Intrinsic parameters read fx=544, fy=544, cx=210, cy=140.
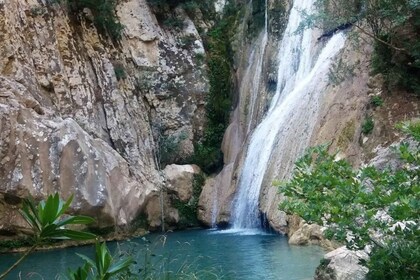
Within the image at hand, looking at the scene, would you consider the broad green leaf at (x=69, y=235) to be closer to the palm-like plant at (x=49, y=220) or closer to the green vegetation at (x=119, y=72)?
the palm-like plant at (x=49, y=220)

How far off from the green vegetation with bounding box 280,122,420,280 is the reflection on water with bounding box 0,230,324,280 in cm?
263

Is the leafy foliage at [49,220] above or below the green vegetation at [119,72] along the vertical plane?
below

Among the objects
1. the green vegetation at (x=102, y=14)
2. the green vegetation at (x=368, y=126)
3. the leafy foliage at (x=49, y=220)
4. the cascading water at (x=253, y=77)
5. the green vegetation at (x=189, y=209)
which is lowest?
the leafy foliage at (x=49, y=220)

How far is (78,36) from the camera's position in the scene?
19.3 metres

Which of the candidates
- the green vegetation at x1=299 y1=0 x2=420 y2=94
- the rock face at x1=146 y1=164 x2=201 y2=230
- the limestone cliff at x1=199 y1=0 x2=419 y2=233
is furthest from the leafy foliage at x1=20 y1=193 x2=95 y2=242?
the rock face at x1=146 y1=164 x2=201 y2=230

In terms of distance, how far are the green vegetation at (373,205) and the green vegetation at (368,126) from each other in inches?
322

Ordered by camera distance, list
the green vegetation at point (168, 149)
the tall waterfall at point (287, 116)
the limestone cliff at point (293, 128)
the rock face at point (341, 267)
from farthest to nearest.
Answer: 1. the green vegetation at point (168, 149)
2. the tall waterfall at point (287, 116)
3. the limestone cliff at point (293, 128)
4. the rock face at point (341, 267)

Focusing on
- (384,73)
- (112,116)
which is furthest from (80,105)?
(384,73)

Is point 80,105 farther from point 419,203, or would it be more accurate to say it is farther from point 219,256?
point 419,203

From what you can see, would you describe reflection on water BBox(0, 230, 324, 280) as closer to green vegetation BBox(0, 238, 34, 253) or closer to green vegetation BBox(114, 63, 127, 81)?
green vegetation BBox(0, 238, 34, 253)

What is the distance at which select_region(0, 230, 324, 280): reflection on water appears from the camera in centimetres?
874

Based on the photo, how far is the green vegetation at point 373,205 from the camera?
4.14 m

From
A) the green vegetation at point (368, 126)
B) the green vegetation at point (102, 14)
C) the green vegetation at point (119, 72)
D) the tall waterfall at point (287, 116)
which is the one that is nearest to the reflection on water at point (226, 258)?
the tall waterfall at point (287, 116)

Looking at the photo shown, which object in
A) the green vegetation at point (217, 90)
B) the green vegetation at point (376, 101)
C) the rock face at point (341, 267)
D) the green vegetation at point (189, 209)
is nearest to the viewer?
the rock face at point (341, 267)
